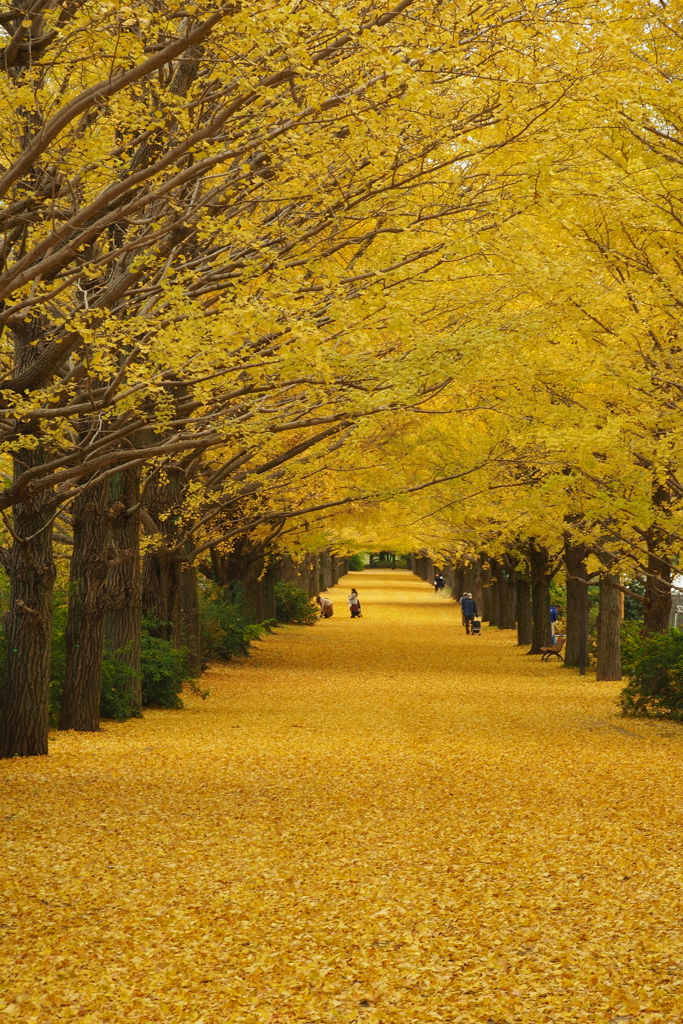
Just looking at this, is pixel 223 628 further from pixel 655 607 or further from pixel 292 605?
pixel 292 605

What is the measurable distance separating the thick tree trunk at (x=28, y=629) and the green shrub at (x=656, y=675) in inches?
337

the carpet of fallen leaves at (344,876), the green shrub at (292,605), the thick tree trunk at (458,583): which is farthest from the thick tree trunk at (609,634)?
the thick tree trunk at (458,583)

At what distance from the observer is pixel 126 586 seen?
15.4 metres

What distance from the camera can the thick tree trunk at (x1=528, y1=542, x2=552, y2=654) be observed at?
2838cm

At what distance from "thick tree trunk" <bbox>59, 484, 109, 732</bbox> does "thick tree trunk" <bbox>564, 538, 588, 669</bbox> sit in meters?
10.6

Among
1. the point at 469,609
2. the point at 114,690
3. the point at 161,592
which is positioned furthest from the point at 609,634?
the point at 469,609

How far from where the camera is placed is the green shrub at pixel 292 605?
41594mm

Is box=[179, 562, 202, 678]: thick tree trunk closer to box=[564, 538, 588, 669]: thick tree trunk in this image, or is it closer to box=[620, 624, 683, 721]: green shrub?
box=[564, 538, 588, 669]: thick tree trunk

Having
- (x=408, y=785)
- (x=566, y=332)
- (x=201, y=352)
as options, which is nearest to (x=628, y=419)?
(x=566, y=332)

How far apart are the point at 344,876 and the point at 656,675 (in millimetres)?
9610

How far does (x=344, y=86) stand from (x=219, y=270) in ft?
7.99

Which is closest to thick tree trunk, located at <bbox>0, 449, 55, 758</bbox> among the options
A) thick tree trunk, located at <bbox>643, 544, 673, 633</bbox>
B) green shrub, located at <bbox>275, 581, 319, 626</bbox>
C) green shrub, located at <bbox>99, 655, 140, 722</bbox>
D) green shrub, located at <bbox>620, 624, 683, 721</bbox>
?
green shrub, located at <bbox>99, 655, 140, 722</bbox>

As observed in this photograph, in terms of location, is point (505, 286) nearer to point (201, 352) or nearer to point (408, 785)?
point (201, 352)

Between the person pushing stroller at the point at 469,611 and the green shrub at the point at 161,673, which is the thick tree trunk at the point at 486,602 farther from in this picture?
the green shrub at the point at 161,673
